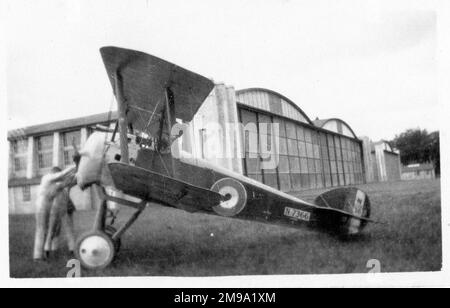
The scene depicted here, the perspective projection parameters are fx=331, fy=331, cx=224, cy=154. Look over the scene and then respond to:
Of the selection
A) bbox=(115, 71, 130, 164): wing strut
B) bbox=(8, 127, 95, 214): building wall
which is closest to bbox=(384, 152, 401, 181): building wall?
bbox=(115, 71, 130, 164): wing strut

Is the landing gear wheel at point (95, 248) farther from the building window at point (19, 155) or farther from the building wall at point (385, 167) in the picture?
the building wall at point (385, 167)

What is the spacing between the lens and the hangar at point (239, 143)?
4.06m

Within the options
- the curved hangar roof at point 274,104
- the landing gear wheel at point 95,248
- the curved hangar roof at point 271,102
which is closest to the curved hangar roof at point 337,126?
the curved hangar roof at point 274,104

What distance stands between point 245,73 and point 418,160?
2.96 metres

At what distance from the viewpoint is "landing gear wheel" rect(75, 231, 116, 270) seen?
3.35 m

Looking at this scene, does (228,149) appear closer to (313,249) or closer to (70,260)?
(313,249)

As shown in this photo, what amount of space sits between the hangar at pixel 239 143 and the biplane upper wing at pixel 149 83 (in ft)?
1.11

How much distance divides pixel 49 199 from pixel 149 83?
6.34ft

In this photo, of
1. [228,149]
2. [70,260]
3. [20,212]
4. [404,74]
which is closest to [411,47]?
[404,74]

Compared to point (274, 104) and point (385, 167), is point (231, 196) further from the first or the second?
point (385, 167)

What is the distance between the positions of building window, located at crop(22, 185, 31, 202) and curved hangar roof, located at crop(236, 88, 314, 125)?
2.93 meters

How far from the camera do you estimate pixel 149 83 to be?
10.8 ft

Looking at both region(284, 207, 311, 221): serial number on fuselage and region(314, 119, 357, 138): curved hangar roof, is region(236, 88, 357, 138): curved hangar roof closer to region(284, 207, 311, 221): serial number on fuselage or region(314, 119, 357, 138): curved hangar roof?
region(314, 119, 357, 138): curved hangar roof
